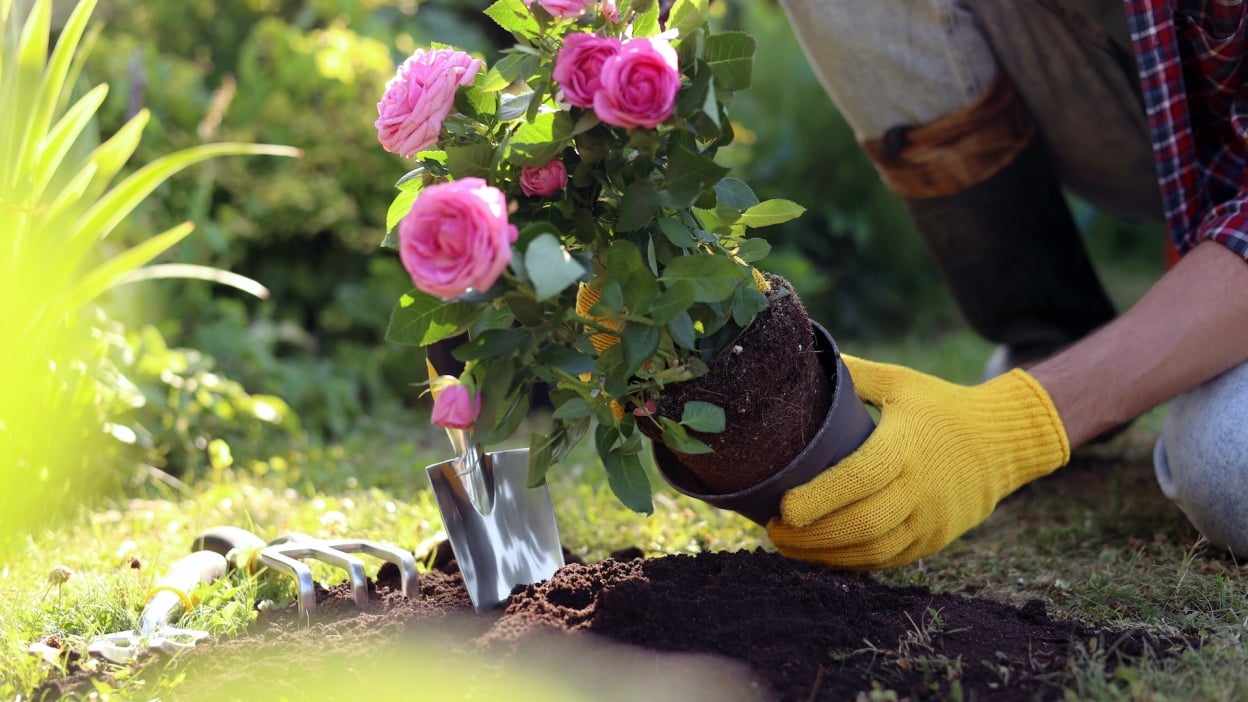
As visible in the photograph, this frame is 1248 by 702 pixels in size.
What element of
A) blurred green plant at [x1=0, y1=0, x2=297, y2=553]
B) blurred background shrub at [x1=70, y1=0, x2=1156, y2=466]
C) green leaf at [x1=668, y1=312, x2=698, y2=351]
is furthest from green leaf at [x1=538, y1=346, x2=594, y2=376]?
blurred background shrub at [x1=70, y1=0, x2=1156, y2=466]

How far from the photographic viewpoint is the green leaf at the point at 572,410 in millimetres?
1237

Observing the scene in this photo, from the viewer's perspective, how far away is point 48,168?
189cm

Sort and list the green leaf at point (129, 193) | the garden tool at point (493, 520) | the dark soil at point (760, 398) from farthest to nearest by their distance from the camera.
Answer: the green leaf at point (129, 193) → the garden tool at point (493, 520) → the dark soil at point (760, 398)

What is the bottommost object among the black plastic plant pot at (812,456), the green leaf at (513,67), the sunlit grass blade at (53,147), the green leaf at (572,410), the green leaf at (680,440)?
the black plastic plant pot at (812,456)

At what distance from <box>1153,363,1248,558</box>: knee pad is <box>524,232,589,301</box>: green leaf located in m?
1.08

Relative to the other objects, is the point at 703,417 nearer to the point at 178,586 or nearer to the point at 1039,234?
the point at 178,586

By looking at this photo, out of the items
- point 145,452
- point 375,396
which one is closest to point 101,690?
point 145,452

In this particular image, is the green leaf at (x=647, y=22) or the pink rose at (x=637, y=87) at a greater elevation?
the green leaf at (x=647, y=22)

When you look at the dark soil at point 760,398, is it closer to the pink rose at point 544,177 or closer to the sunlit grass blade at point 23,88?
the pink rose at point 544,177

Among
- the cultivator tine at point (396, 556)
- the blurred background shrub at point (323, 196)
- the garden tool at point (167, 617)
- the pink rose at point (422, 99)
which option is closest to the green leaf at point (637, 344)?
the pink rose at point (422, 99)

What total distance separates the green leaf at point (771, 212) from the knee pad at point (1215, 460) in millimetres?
794

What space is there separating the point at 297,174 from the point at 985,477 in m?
2.21

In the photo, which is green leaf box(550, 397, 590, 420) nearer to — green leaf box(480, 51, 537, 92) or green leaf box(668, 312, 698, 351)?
green leaf box(668, 312, 698, 351)

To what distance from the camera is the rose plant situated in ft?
3.79
